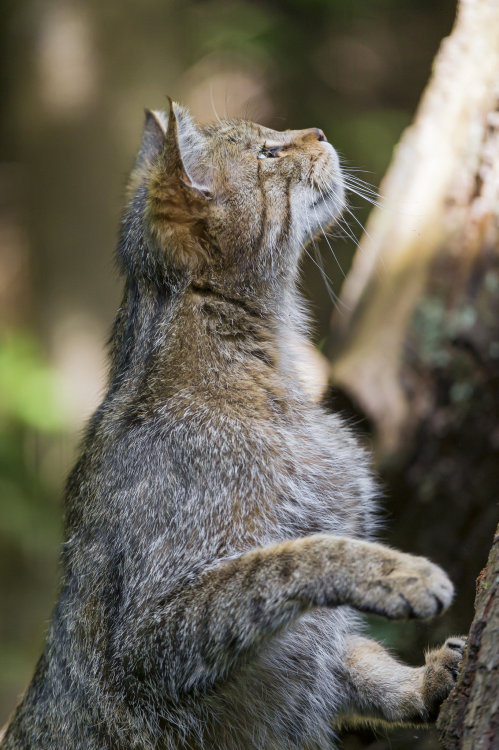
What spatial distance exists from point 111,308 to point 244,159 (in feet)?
12.9

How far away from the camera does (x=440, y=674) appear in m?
2.79

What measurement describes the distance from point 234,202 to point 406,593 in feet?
5.44

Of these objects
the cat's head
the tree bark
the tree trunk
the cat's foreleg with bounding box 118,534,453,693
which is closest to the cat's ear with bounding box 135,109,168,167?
the cat's head

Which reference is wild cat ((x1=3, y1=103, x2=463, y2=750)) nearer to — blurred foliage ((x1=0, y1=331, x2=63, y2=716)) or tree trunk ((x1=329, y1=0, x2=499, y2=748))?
tree trunk ((x1=329, y1=0, x2=499, y2=748))

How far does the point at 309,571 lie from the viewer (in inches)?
96.2

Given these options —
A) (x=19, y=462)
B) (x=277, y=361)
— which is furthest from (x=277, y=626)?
(x=19, y=462)

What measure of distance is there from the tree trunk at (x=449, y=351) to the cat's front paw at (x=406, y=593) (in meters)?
1.54

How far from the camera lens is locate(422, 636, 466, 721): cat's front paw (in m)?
2.77

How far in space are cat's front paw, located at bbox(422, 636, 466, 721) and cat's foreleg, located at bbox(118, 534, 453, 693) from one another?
51cm

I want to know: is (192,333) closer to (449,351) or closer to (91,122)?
(449,351)

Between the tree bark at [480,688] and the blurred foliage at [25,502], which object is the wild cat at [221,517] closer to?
the tree bark at [480,688]

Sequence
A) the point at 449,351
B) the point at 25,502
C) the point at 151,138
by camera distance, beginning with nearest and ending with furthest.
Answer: the point at 151,138
the point at 449,351
the point at 25,502

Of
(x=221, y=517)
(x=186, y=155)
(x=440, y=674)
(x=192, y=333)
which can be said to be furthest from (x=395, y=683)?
(x=186, y=155)

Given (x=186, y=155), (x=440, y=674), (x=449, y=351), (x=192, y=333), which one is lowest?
(x=440, y=674)
